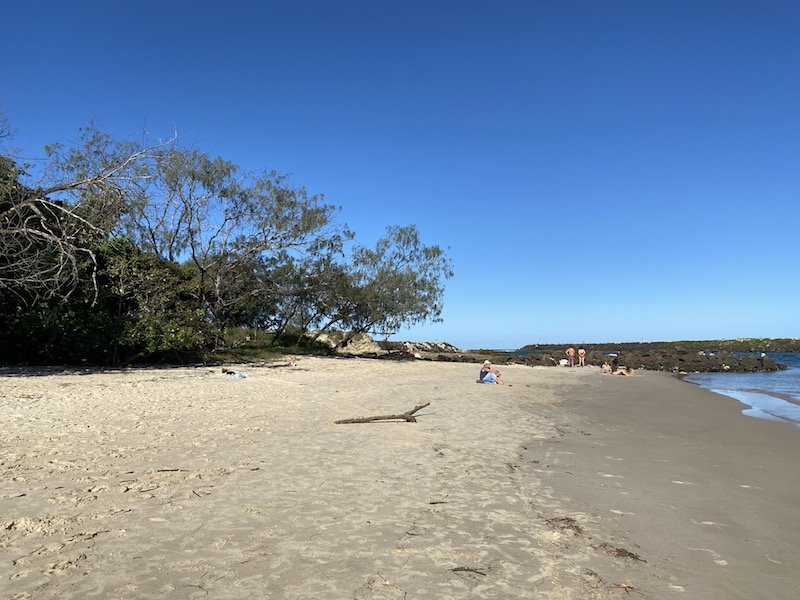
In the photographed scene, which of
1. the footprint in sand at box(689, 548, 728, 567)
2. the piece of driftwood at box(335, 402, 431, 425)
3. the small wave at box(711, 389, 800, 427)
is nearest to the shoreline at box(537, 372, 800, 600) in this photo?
the footprint in sand at box(689, 548, 728, 567)

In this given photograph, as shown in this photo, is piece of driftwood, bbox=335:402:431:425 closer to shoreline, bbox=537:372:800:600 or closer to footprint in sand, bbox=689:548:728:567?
shoreline, bbox=537:372:800:600

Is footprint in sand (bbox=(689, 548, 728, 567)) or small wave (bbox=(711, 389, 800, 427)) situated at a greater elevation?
small wave (bbox=(711, 389, 800, 427))

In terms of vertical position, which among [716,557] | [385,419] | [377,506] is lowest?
[716,557]

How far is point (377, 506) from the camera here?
5.54 meters

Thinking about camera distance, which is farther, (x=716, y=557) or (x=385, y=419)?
(x=385, y=419)

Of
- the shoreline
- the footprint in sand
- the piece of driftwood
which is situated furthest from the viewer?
the piece of driftwood

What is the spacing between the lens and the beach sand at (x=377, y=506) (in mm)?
3885

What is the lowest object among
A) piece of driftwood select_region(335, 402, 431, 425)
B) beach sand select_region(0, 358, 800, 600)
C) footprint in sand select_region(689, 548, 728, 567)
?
footprint in sand select_region(689, 548, 728, 567)

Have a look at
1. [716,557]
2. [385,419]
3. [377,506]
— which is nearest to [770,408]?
[385,419]

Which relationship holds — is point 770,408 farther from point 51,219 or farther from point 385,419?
point 51,219

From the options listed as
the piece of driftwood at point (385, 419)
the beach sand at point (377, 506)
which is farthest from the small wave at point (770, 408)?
the piece of driftwood at point (385, 419)

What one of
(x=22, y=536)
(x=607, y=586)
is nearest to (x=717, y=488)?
(x=607, y=586)

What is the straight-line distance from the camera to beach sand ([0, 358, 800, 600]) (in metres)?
3.88

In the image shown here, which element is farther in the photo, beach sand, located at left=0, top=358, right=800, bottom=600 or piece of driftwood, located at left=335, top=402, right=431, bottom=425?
piece of driftwood, located at left=335, top=402, right=431, bottom=425
